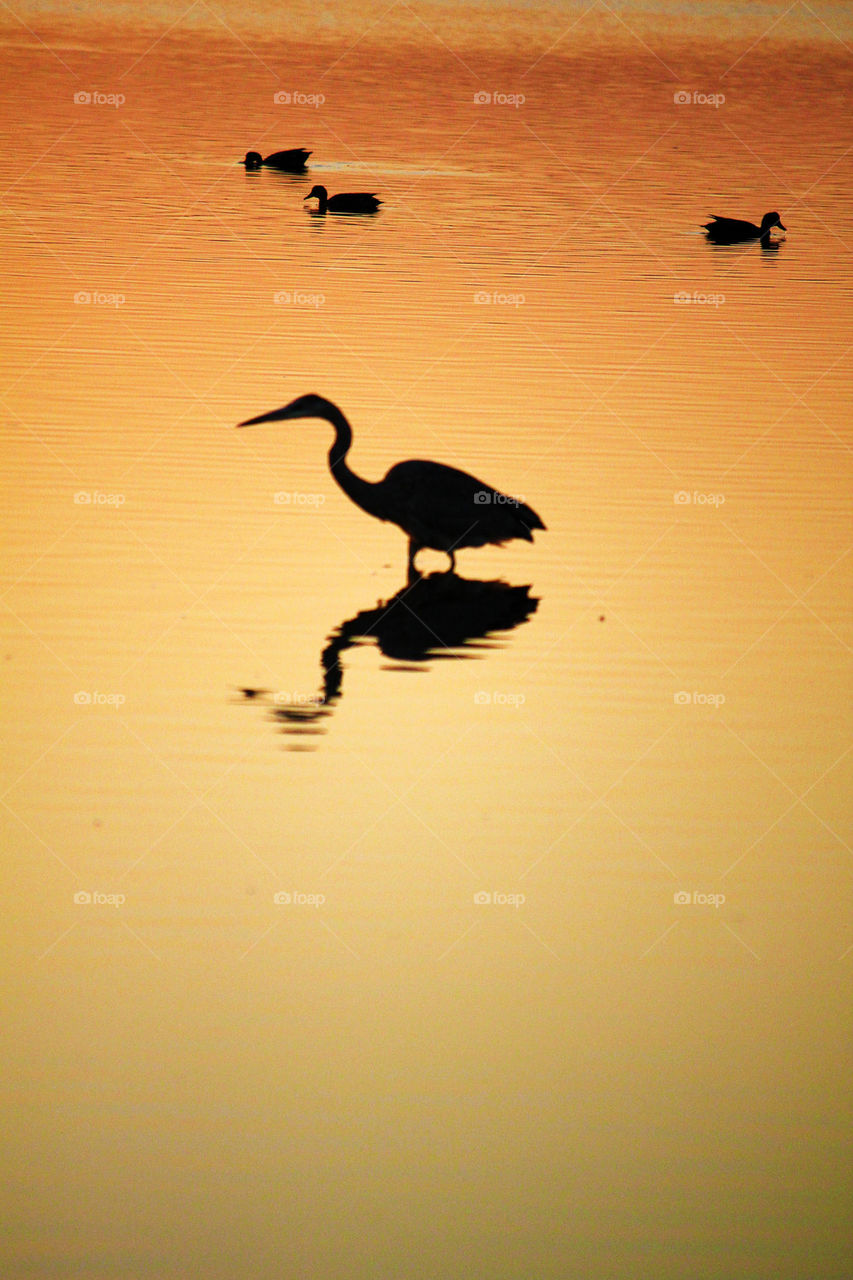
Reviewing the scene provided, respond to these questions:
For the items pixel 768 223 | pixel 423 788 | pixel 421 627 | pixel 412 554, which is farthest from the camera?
pixel 768 223

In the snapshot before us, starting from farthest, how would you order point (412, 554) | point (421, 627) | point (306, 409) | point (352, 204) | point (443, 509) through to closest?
point (352, 204) → point (306, 409) → point (412, 554) → point (443, 509) → point (421, 627)

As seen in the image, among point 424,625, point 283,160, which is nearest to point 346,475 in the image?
point 424,625

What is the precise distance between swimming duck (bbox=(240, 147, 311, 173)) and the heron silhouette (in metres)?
19.3

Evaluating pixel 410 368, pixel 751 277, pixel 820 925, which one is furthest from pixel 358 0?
pixel 820 925

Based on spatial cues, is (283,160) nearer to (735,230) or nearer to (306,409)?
(735,230)

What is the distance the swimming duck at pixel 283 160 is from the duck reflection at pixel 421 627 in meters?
19.5

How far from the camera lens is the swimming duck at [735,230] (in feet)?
77.4

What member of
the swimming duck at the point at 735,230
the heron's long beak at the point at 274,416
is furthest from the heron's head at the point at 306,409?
the swimming duck at the point at 735,230

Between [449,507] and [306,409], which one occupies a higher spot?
[306,409]

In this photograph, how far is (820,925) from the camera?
7.02 metres

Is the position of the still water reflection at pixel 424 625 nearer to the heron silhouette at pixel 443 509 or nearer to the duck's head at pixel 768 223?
the heron silhouette at pixel 443 509

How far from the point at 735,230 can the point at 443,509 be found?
13794 millimetres

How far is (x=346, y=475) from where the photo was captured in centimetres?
1153

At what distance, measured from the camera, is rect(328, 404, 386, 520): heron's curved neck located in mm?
11422
